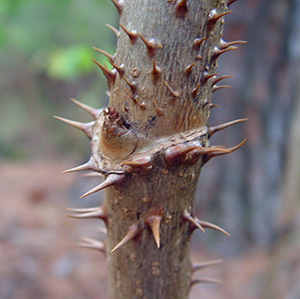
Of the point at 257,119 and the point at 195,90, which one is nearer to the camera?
the point at 195,90

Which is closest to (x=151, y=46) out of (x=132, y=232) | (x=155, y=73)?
(x=155, y=73)

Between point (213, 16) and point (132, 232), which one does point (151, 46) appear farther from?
point (132, 232)

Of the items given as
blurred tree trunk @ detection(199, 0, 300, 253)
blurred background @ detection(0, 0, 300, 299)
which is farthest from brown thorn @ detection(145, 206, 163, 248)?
blurred tree trunk @ detection(199, 0, 300, 253)

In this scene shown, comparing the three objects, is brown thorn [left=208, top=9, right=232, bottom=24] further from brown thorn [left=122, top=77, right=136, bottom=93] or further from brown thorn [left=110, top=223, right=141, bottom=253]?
brown thorn [left=110, top=223, right=141, bottom=253]

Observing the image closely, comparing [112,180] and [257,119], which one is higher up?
[257,119]

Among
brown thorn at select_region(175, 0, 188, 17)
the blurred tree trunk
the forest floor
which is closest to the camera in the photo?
brown thorn at select_region(175, 0, 188, 17)

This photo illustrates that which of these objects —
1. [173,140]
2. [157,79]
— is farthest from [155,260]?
[157,79]
